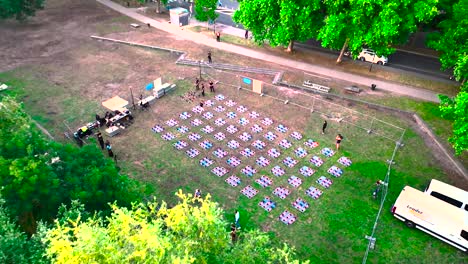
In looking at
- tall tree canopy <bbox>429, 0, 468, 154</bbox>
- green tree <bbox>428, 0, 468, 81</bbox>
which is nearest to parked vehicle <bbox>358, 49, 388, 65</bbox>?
tall tree canopy <bbox>429, 0, 468, 154</bbox>

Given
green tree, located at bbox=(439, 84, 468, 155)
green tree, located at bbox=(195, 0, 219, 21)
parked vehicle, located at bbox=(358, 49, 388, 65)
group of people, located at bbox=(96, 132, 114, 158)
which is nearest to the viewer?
green tree, located at bbox=(439, 84, 468, 155)

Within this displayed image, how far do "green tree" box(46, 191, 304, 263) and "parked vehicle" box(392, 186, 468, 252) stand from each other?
44.9 ft

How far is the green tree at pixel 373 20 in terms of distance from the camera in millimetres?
34656

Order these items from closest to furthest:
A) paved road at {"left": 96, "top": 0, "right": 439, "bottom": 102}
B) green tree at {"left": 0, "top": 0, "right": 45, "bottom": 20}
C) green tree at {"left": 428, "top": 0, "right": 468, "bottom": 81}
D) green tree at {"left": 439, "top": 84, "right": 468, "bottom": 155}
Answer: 1. green tree at {"left": 439, "top": 84, "right": 468, "bottom": 155}
2. green tree at {"left": 428, "top": 0, "right": 468, "bottom": 81}
3. paved road at {"left": 96, "top": 0, "right": 439, "bottom": 102}
4. green tree at {"left": 0, "top": 0, "right": 45, "bottom": 20}

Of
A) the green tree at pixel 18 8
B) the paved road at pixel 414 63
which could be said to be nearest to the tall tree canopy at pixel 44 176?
the green tree at pixel 18 8

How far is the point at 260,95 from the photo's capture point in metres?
39.8

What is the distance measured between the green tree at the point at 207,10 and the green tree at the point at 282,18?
8.97 metres

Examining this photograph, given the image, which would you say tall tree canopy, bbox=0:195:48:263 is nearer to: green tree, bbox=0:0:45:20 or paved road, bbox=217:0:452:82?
paved road, bbox=217:0:452:82

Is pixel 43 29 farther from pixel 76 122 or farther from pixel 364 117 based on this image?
pixel 364 117

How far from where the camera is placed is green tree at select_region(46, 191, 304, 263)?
1343 centimetres

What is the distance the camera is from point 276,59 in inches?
1818

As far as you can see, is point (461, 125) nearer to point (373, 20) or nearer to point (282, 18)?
point (373, 20)

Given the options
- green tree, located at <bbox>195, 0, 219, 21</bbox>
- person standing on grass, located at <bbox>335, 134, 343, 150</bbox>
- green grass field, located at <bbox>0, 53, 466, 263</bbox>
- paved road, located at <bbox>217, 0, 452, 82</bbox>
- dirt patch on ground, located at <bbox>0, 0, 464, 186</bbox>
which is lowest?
green grass field, located at <bbox>0, 53, 466, 263</bbox>

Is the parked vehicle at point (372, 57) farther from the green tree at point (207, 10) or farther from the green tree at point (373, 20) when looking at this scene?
the green tree at point (207, 10)
